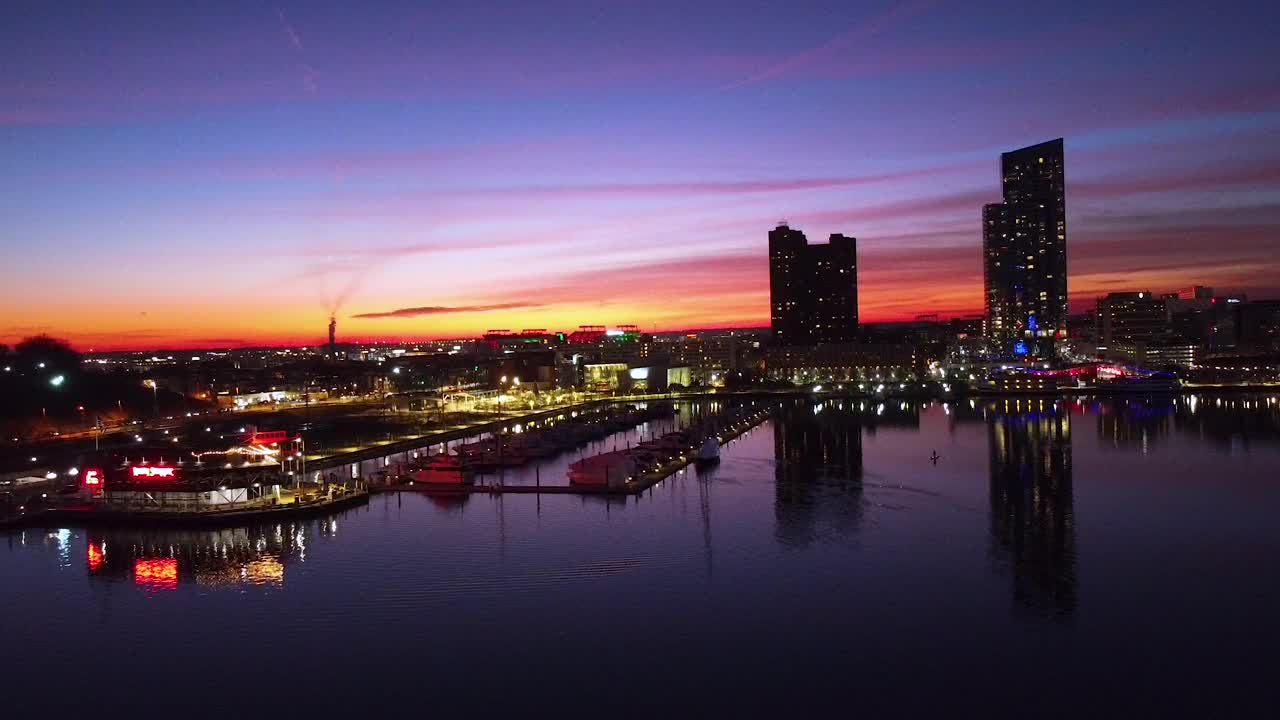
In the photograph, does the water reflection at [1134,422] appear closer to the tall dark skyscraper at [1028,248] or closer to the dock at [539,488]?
the dock at [539,488]

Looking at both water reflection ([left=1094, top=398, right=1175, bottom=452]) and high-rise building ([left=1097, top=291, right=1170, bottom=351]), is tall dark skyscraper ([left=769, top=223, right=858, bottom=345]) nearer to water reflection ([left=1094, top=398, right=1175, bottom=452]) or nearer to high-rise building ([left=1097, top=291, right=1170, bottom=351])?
high-rise building ([left=1097, top=291, right=1170, bottom=351])

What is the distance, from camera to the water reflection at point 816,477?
A: 16422mm

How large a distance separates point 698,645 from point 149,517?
12.3 metres

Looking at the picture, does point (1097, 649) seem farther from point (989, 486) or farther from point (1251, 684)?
point (989, 486)

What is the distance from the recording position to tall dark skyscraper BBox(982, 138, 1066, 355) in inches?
4545

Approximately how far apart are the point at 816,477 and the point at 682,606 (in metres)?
11.2

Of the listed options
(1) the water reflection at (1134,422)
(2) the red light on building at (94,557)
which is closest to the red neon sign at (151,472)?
(2) the red light on building at (94,557)

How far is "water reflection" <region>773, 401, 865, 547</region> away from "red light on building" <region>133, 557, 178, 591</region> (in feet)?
31.0

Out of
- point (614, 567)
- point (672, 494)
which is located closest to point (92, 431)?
point (672, 494)

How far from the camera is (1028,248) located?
118 meters

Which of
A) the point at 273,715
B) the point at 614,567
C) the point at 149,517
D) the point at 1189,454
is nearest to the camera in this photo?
the point at 273,715

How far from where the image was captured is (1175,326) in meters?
109

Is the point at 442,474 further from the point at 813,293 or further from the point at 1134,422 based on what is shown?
the point at 813,293

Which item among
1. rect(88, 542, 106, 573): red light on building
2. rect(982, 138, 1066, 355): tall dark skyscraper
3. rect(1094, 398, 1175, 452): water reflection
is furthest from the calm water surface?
rect(982, 138, 1066, 355): tall dark skyscraper
